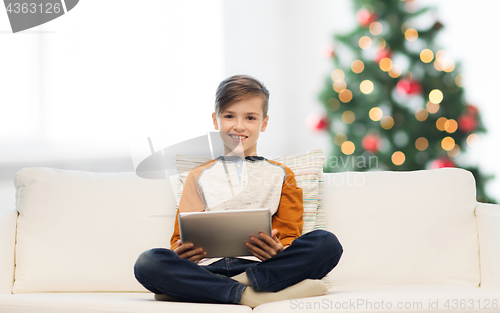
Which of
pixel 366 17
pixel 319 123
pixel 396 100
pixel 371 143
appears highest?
pixel 366 17

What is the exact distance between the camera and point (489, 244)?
1281 mm

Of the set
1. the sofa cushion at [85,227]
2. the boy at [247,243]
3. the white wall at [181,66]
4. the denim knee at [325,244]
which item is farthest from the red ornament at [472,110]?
the sofa cushion at [85,227]

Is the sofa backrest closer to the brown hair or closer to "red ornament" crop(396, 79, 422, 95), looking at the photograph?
the brown hair

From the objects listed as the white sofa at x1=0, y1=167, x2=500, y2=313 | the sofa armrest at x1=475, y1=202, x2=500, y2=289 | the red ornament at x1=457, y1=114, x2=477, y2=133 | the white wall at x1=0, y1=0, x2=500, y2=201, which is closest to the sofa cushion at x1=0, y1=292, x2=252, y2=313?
the white sofa at x1=0, y1=167, x2=500, y2=313

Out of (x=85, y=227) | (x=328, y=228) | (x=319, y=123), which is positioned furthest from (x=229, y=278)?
(x=319, y=123)

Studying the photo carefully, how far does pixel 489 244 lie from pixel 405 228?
0.25 metres

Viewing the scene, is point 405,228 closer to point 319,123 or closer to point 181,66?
point 319,123

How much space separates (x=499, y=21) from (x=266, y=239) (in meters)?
2.44

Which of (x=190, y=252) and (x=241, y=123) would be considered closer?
(x=190, y=252)

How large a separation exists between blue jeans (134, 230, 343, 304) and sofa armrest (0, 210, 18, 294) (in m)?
0.53

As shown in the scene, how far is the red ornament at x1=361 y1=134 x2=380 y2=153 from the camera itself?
2344 mm

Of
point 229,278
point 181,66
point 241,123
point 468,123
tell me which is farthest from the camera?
point 181,66

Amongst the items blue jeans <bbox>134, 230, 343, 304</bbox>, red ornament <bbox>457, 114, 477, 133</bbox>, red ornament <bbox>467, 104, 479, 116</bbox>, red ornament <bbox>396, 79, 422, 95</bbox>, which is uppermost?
red ornament <bbox>396, 79, 422, 95</bbox>

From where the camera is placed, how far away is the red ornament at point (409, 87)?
2305 mm
